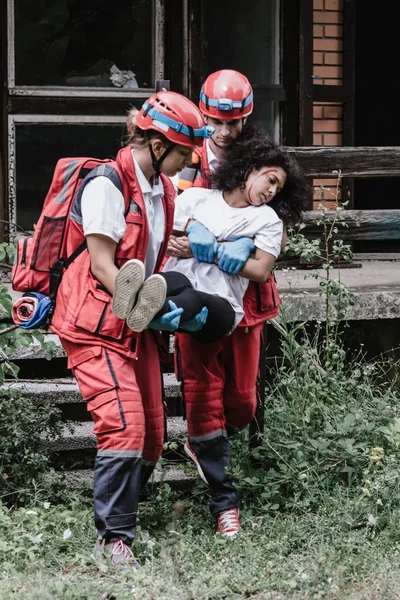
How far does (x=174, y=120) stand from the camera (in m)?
4.20

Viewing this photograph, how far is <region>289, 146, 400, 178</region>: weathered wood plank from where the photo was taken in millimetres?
7207

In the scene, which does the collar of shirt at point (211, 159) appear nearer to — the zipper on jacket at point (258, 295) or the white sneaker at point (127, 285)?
the zipper on jacket at point (258, 295)

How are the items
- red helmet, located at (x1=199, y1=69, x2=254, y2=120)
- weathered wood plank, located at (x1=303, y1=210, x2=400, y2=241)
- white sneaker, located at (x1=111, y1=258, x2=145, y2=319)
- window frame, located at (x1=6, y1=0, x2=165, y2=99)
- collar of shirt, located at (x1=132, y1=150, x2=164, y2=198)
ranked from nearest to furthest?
white sneaker, located at (x1=111, y1=258, x2=145, y2=319), collar of shirt, located at (x1=132, y1=150, x2=164, y2=198), red helmet, located at (x1=199, y1=69, x2=254, y2=120), weathered wood plank, located at (x1=303, y1=210, x2=400, y2=241), window frame, located at (x1=6, y1=0, x2=165, y2=99)

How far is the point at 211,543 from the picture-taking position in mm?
4473

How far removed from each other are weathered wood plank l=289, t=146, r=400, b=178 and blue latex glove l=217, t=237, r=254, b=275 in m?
2.72

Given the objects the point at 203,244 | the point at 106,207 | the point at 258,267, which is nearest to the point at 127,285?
the point at 106,207

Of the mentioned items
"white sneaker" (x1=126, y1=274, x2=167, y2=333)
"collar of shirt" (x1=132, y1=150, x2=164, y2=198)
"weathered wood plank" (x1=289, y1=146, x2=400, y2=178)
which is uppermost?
"weathered wood plank" (x1=289, y1=146, x2=400, y2=178)

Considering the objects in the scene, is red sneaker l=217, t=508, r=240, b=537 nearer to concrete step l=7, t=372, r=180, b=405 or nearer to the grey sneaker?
the grey sneaker

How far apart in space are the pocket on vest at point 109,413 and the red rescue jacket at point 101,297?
19cm

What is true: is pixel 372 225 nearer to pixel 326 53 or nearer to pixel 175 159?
pixel 326 53

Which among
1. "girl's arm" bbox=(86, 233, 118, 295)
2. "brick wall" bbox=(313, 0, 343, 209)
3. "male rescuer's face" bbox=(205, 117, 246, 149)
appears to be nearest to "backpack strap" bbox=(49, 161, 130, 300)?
"girl's arm" bbox=(86, 233, 118, 295)

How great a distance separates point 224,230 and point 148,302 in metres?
0.82

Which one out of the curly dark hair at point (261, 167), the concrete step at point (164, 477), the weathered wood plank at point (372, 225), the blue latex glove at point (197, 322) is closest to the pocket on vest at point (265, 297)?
the curly dark hair at point (261, 167)

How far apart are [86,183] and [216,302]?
765 millimetres
